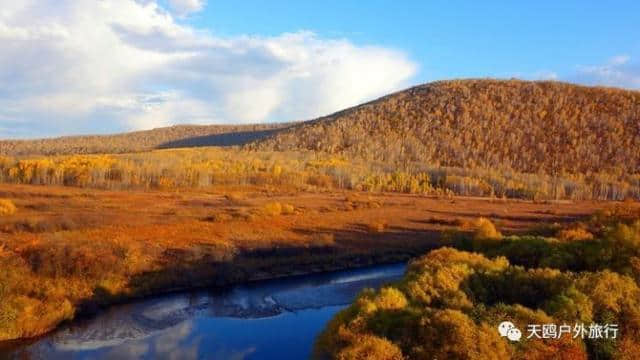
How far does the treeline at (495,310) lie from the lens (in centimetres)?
1686

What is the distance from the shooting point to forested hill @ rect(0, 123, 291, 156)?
168375mm

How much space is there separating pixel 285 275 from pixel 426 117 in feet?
292

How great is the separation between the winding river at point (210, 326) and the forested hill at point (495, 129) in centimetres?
7614

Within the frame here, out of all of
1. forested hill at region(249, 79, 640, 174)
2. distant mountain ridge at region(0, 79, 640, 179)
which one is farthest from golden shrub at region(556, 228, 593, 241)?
forested hill at region(249, 79, 640, 174)

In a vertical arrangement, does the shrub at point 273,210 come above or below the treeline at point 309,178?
below

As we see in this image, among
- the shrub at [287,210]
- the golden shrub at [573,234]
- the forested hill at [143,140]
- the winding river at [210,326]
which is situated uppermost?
the forested hill at [143,140]

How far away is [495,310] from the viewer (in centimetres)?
1827

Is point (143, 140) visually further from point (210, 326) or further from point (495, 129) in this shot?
point (210, 326)

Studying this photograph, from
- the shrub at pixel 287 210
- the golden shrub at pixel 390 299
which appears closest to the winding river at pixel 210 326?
the golden shrub at pixel 390 299

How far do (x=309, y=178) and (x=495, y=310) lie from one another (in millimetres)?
70222

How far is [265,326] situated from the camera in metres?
25.2

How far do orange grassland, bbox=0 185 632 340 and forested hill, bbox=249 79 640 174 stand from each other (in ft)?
111

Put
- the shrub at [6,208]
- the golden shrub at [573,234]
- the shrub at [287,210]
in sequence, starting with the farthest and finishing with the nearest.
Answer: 1. the shrub at [287,210]
2. the shrub at [6,208]
3. the golden shrub at [573,234]

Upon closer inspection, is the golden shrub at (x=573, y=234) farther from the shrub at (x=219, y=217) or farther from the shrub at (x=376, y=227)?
the shrub at (x=219, y=217)
